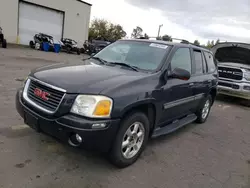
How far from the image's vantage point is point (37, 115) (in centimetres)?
293

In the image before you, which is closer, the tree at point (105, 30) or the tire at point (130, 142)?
the tire at point (130, 142)

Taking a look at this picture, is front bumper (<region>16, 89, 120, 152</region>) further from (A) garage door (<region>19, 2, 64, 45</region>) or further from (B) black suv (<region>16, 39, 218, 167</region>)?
(A) garage door (<region>19, 2, 64, 45</region>)

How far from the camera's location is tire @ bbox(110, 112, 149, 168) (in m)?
2.96

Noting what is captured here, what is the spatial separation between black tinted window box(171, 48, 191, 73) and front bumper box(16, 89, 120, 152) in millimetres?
1657

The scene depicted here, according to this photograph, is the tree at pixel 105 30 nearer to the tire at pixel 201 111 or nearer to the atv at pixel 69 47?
the atv at pixel 69 47

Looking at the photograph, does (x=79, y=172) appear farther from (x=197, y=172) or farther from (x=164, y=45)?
(x=164, y=45)

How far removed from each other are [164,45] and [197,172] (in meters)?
2.10

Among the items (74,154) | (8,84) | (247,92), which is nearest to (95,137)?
(74,154)

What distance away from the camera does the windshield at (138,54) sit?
3744 millimetres

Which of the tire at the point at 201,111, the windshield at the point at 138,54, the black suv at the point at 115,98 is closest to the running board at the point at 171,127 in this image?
the black suv at the point at 115,98

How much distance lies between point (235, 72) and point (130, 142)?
662 cm

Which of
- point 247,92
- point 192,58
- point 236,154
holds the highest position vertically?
point 192,58

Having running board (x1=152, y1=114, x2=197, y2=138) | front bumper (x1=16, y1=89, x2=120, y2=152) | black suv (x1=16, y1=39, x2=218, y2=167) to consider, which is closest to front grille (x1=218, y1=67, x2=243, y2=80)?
running board (x1=152, y1=114, x2=197, y2=138)

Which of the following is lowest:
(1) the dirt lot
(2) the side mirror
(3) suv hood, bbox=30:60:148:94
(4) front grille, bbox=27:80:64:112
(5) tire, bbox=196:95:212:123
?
(1) the dirt lot
